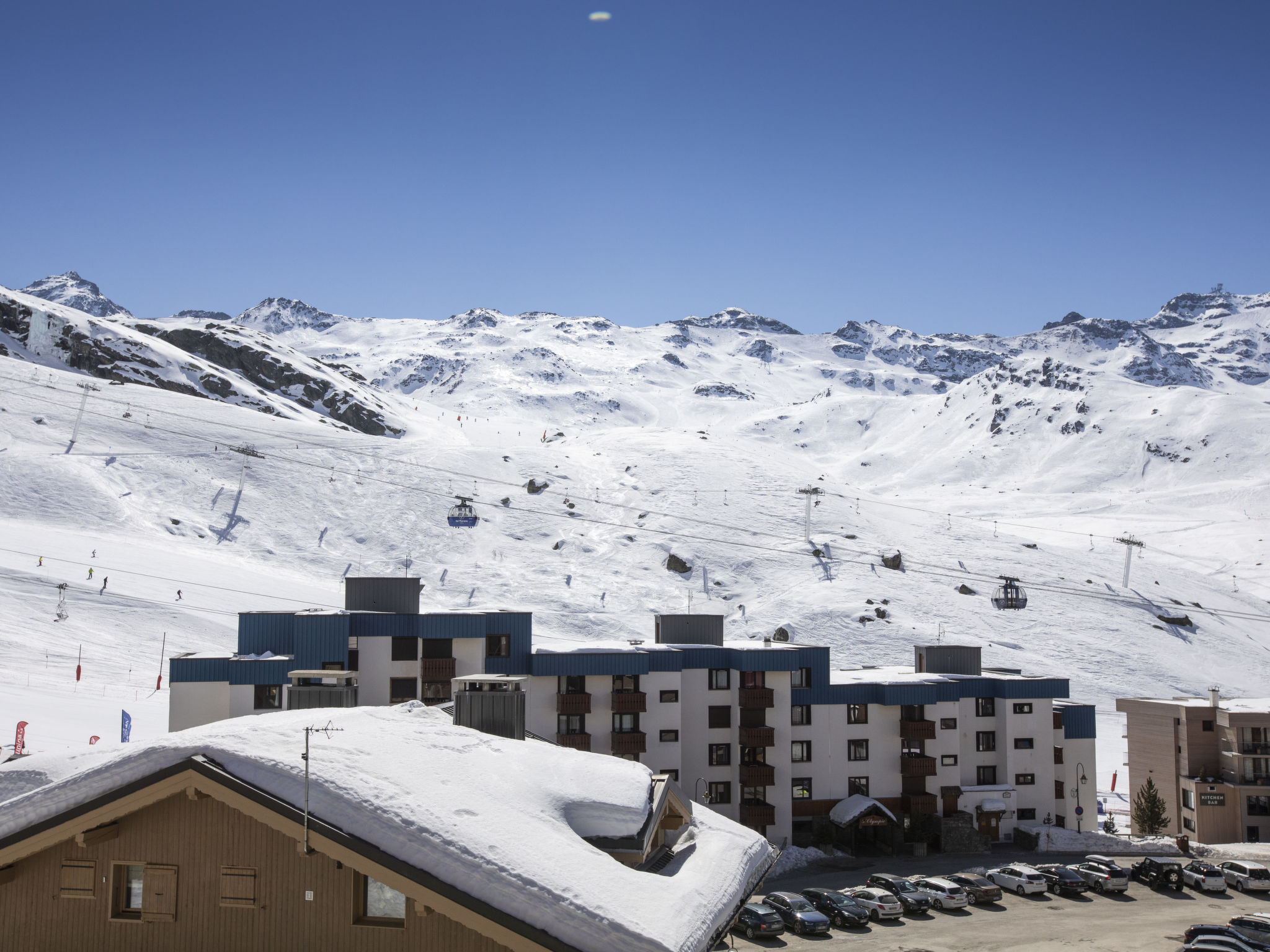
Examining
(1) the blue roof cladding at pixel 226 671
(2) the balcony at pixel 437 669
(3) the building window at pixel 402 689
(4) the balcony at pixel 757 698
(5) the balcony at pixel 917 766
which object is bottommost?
(5) the balcony at pixel 917 766

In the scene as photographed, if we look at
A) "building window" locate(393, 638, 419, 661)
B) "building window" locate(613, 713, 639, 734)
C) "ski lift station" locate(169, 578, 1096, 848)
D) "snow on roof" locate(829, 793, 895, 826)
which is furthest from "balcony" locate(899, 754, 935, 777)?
"building window" locate(393, 638, 419, 661)

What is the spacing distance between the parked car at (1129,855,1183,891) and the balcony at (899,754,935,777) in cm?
942

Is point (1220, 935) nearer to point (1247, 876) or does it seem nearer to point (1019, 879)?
point (1019, 879)

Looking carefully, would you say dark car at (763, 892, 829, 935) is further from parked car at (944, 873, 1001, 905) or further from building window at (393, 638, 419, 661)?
building window at (393, 638, 419, 661)

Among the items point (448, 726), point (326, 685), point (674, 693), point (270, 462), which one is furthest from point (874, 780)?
point (270, 462)

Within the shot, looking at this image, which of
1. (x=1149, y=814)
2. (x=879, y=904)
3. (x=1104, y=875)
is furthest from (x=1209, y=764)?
(x=879, y=904)

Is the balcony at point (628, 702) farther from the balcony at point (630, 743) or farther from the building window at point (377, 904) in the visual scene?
the building window at point (377, 904)

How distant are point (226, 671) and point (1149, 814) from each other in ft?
150

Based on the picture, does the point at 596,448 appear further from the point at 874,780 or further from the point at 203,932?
the point at 203,932

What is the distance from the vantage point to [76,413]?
109500 millimetres

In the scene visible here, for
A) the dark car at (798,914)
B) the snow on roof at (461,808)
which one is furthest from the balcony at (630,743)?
the snow on roof at (461,808)

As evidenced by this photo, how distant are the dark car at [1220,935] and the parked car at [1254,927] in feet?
1.06

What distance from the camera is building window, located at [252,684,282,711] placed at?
1396 inches

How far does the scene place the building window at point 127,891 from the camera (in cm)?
1016
